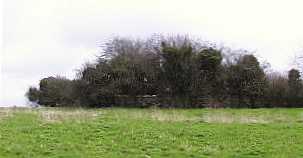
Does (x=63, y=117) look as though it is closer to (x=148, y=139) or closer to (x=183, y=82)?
(x=148, y=139)

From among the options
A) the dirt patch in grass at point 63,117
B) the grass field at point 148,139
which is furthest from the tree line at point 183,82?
the grass field at point 148,139

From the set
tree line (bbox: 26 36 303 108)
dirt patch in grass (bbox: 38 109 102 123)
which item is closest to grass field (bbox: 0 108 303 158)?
dirt patch in grass (bbox: 38 109 102 123)

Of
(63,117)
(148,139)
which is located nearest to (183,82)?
(63,117)

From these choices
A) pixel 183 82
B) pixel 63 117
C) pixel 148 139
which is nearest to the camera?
pixel 148 139

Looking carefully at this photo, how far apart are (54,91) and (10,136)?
3473 centimetres

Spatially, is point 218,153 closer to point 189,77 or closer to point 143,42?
point 189,77

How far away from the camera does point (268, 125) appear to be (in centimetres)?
2264

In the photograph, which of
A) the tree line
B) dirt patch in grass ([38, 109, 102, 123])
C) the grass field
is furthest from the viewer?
the tree line

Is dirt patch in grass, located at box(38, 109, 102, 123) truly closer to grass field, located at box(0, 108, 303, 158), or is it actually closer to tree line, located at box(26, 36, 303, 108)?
grass field, located at box(0, 108, 303, 158)

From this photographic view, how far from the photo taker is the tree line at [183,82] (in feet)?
153

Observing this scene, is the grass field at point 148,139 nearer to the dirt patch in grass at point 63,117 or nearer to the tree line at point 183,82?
the dirt patch in grass at point 63,117

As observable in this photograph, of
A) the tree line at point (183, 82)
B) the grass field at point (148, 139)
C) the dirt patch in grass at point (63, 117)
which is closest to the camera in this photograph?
the grass field at point (148, 139)

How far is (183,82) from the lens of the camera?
46812 mm

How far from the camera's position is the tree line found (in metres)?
46.7
